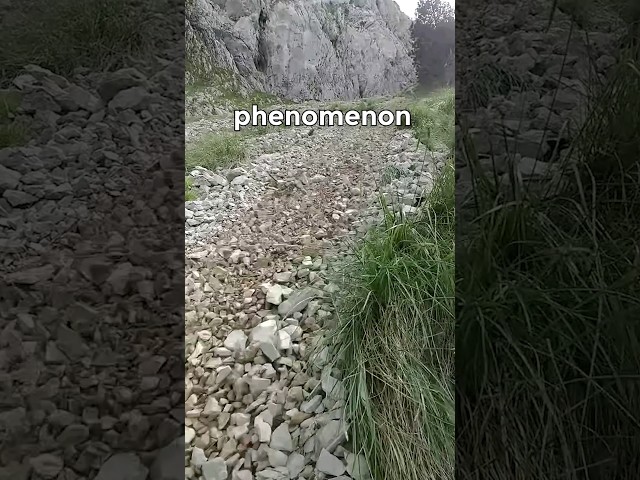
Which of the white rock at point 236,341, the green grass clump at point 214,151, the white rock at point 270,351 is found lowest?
the white rock at point 270,351

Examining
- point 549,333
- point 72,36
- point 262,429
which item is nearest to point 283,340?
point 262,429

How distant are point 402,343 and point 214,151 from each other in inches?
16.4

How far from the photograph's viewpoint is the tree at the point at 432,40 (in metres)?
0.85

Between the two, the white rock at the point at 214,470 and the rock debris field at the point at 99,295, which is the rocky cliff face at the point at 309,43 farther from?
the white rock at the point at 214,470

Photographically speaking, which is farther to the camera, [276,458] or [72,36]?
[72,36]

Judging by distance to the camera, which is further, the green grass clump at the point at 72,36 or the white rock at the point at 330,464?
the green grass clump at the point at 72,36

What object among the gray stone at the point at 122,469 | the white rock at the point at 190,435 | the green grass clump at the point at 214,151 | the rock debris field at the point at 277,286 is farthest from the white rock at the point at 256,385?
the green grass clump at the point at 214,151

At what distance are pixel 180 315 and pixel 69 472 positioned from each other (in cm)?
30

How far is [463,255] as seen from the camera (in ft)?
2.93

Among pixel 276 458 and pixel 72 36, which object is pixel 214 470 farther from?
pixel 72 36

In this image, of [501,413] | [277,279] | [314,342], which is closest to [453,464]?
[501,413]

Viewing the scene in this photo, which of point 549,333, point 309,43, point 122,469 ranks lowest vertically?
point 122,469

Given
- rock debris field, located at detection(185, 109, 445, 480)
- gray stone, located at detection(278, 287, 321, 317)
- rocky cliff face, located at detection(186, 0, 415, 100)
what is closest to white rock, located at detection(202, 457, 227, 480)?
rock debris field, located at detection(185, 109, 445, 480)

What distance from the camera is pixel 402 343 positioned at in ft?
2.81
